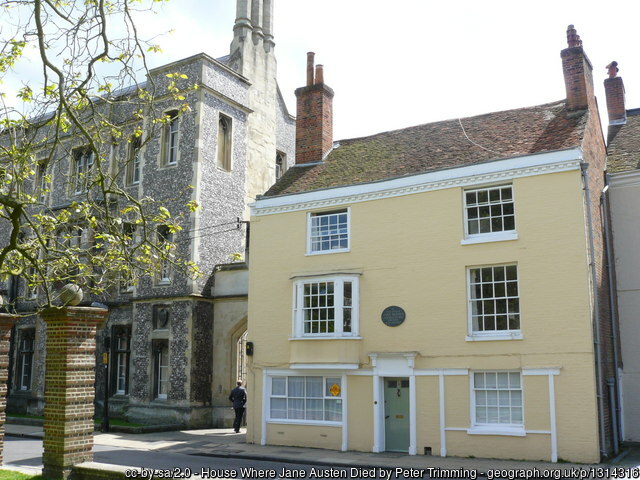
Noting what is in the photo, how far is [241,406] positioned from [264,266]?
514cm

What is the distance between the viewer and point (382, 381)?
18.4m

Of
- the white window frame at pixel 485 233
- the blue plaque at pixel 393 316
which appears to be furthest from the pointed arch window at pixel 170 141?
the white window frame at pixel 485 233

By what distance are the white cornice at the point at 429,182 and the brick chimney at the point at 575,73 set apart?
317 centimetres

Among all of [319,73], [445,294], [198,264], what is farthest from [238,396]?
[319,73]

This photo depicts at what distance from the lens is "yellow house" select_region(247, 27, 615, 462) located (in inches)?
635

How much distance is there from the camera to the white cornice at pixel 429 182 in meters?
16.8

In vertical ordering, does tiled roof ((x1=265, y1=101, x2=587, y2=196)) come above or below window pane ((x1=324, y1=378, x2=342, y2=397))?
above

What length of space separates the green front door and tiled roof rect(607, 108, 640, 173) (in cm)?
961

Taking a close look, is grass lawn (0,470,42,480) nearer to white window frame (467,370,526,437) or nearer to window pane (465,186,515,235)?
white window frame (467,370,526,437)

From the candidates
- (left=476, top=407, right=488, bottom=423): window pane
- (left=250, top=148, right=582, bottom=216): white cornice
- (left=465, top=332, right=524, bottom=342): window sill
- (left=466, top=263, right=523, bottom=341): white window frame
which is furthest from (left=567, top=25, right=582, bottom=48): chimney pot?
(left=476, top=407, right=488, bottom=423): window pane

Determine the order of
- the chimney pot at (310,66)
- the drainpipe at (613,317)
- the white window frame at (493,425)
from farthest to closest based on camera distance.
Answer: the chimney pot at (310,66)
the drainpipe at (613,317)
the white window frame at (493,425)

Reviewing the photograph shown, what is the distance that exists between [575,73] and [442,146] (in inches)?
169

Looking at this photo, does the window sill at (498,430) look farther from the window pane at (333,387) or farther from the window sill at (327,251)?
the window sill at (327,251)

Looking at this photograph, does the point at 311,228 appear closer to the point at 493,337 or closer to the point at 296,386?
the point at 296,386
